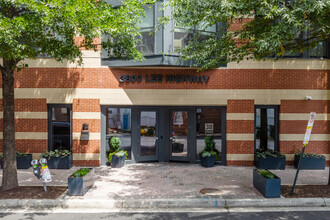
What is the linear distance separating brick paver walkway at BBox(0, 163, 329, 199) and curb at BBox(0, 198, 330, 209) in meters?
0.33

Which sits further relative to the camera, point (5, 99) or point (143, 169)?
point (143, 169)

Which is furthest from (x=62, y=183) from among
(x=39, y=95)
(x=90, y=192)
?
(x=39, y=95)

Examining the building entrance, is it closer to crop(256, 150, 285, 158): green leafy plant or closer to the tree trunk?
crop(256, 150, 285, 158): green leafy plant

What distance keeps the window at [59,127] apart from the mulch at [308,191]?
28.1 feet

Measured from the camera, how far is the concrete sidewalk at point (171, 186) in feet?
23.4

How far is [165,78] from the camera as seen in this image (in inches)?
439

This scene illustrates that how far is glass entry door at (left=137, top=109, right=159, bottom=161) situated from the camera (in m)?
11.6

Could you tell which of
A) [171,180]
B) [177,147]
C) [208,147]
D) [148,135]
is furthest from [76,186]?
[208,147]

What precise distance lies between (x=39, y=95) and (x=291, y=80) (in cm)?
1059

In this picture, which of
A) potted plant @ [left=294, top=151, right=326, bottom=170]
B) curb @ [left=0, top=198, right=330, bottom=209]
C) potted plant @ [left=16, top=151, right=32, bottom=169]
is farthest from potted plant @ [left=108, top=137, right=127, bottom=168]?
potted plant @ [left=294, top=151, right=326, bottom=170]

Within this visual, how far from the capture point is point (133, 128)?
11609 mm

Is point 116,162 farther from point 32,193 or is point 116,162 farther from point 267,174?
point 267,174

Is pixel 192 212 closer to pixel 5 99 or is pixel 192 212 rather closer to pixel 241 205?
pixel 241 205

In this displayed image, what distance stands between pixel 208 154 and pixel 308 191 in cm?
400
